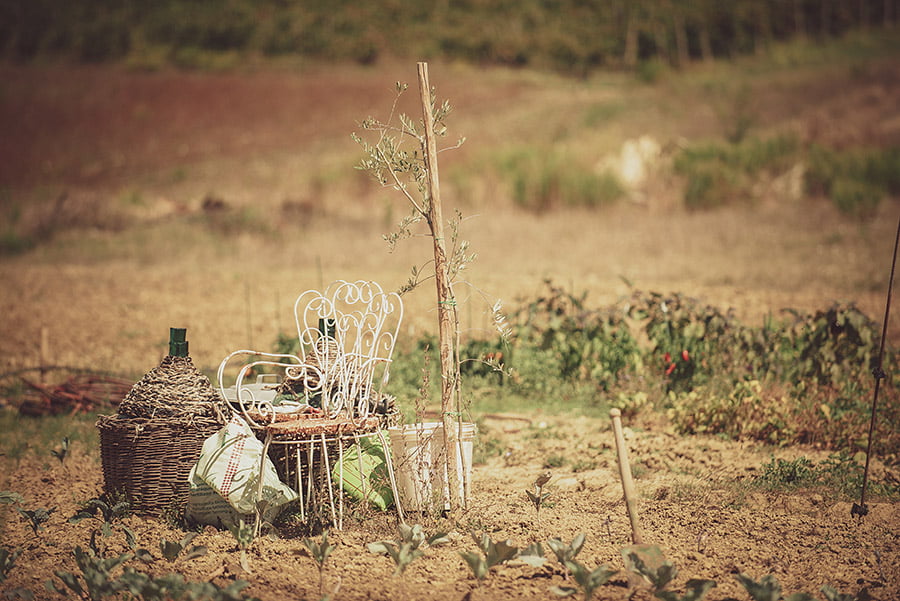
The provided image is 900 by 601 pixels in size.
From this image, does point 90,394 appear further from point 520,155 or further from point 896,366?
point 520,155

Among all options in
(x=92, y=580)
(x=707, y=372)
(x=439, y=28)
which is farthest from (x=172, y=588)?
(x=439, y=28)

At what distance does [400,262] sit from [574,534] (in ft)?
26.6

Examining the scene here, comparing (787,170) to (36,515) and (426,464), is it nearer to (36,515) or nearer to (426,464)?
(426,464)

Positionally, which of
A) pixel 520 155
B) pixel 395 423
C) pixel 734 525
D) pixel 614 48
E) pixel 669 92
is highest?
pixel 614 48

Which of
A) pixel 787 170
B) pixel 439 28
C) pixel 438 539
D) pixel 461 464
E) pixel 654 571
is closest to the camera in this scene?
pixel 654 571

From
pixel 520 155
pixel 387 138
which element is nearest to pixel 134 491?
pixel 387 138

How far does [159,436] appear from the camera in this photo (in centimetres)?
379

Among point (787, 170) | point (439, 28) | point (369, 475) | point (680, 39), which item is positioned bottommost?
point (369, 475)

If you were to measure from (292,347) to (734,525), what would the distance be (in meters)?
3.34

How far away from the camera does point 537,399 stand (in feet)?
20.1

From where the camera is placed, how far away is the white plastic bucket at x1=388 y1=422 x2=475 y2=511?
146 inches

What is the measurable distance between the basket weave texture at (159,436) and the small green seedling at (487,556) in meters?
1.31

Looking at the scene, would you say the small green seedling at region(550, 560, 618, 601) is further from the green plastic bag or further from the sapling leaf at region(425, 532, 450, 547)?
the green plastic bag

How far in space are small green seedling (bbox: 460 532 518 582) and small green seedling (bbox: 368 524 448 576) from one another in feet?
0.49
